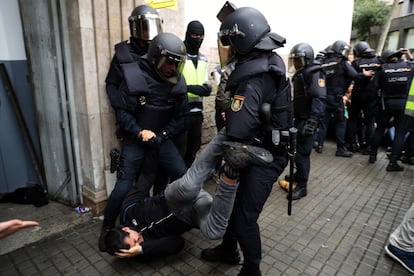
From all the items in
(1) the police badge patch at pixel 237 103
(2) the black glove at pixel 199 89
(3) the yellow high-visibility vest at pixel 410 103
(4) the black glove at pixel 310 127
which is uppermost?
(1) the police badge patch at pixel 237 103

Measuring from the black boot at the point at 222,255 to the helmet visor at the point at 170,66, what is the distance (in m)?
1.64

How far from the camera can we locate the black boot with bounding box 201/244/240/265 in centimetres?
258

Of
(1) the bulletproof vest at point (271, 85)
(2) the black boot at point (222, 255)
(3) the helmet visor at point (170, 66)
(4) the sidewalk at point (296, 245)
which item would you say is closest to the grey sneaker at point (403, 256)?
(4) the sidewalk at point (296, 245)

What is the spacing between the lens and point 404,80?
16.4 ft

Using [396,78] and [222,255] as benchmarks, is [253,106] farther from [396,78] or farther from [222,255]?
[396,78]

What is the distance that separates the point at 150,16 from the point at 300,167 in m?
2.65

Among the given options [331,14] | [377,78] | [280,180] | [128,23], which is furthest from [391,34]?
[128,23]

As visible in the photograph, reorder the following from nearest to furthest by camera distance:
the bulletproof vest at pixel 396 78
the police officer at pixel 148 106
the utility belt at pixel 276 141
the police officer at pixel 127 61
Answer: the utility belt at pixel 276 141 → the police officer at pixel 148 106 → the police officer at pixel 127 61 → the bulletproof vest at pixel 396 78

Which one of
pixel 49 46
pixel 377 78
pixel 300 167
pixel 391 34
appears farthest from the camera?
pixel 391 34

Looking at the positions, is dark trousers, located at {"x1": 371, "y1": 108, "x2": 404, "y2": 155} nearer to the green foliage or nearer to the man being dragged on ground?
the man being dragged on ground

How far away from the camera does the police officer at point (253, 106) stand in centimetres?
192

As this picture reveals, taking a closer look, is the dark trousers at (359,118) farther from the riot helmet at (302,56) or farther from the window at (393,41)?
the window at (393,41)

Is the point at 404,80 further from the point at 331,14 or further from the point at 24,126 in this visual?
the point at 24,126

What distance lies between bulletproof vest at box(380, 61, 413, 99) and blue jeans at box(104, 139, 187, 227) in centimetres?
419
